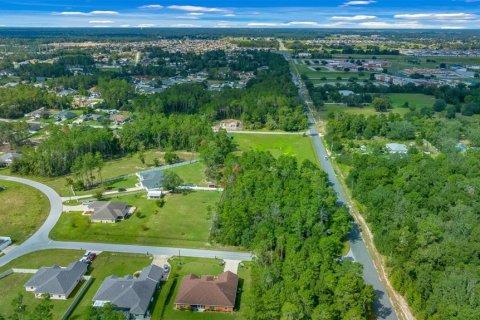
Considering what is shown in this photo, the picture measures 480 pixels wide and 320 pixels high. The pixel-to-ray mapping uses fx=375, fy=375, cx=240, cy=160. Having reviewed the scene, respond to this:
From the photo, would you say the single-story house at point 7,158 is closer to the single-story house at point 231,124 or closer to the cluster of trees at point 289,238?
the cluster of trees at point 289,238

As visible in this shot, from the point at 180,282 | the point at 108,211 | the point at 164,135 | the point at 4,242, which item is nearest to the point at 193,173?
the point at 164,135

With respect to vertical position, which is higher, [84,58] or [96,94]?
[84,58]

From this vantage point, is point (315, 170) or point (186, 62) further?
point (186, 62)

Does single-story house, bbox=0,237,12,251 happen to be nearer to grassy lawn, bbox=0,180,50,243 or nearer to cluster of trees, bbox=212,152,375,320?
grassy lawn, bbox=0,180,50,243

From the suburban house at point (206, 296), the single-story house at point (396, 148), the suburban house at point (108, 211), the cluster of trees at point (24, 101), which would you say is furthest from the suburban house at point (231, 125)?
the suburban house at point (206, 296)

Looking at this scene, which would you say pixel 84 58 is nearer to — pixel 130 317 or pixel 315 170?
pixel 315 170

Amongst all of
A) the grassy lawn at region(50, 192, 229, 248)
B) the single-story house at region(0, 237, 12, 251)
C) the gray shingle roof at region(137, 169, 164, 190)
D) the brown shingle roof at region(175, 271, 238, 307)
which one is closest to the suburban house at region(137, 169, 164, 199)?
the gray shingle roof at region(137, 169, 164, 190)

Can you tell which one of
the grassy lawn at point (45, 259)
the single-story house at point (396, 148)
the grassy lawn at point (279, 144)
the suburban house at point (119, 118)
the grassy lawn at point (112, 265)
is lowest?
the grassy lawn at point (112, 265)

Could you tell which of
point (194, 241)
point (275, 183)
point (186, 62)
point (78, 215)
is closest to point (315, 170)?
point (275, 183)
